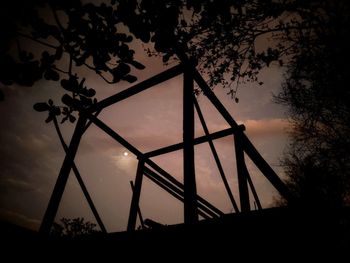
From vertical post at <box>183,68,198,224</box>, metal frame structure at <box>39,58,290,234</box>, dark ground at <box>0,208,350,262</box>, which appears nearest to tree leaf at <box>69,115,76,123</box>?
metal frame structure at <box>39,58,290,234</box>

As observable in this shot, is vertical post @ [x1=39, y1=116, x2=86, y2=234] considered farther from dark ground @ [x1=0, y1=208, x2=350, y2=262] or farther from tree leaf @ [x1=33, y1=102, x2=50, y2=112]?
dark ground @ [x1=0, y1=208, x2=350, y2=262]

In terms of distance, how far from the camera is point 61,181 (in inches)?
119

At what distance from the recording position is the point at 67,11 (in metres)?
2.17

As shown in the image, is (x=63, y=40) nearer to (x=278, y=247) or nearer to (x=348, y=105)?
(x=278, y=247)

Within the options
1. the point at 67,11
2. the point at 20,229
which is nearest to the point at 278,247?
the point at 20,229

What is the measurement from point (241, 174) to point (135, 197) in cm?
216

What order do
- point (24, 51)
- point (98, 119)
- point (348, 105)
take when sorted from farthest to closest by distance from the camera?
point (348, 105), point (98, 119), point (24, 51)

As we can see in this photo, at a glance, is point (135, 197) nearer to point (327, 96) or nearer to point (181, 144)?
point (181, 144)

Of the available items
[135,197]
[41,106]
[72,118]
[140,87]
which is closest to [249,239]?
[140,87]

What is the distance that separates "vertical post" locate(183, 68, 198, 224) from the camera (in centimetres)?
201

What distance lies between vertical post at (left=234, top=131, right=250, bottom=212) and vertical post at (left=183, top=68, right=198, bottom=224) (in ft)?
4.87

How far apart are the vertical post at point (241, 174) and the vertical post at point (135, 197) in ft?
6.79

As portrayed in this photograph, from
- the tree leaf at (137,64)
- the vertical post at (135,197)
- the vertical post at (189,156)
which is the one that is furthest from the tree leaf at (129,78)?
the vertical post at (135,197)

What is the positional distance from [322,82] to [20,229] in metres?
14.2
